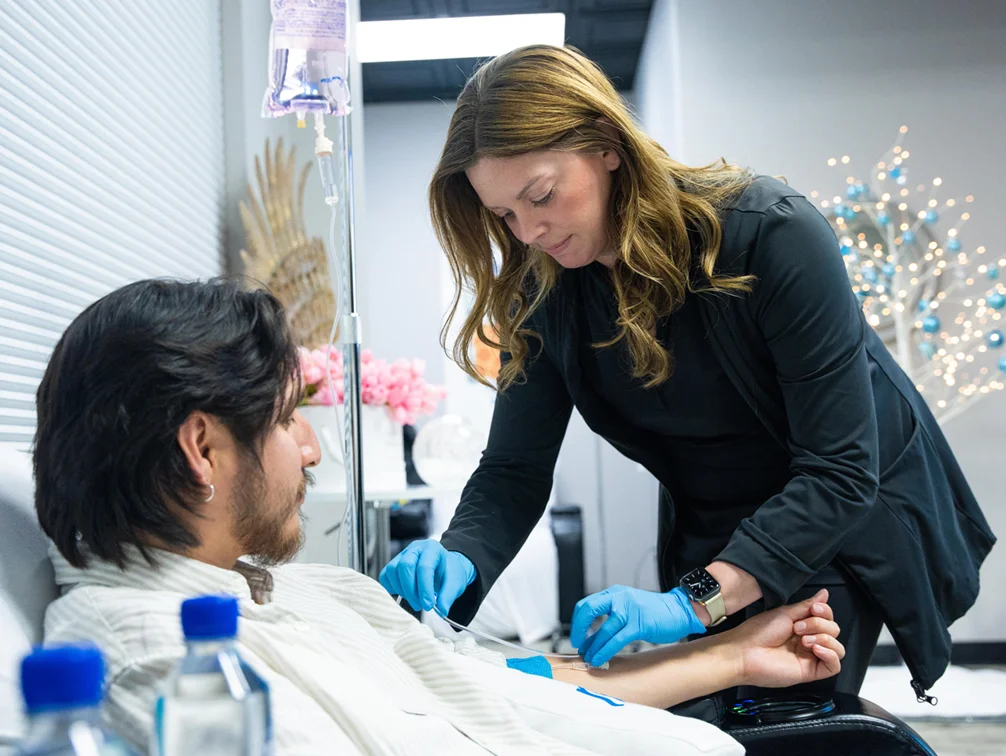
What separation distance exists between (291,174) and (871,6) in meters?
2.67

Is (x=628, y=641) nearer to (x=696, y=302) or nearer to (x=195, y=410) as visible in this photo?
(x=696, y=302)

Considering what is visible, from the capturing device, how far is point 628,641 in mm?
1173

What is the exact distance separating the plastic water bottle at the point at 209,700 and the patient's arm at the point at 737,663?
2.68 ft

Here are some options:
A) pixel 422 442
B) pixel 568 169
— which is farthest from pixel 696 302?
pixel 422 442

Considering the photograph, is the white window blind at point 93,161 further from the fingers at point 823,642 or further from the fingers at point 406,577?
the fingers at point 823,642

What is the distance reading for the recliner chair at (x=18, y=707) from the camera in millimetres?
763

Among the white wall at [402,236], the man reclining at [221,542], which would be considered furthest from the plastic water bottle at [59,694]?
the white wall at [402,236]

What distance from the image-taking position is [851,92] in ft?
13.2

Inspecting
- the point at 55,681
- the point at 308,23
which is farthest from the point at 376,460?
the point at 55,681

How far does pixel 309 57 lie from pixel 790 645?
118cm

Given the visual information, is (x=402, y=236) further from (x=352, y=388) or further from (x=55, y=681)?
(x=55, y=681)

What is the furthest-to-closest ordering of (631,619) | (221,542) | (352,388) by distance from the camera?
(352,388)
(631,619)
(221,542)

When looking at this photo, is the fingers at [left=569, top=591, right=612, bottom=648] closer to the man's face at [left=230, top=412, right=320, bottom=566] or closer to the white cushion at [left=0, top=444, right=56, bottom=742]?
the man's face at [left=230, top=412, right=320, bottom=566]

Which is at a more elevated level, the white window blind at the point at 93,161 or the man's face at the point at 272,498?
the white window blind at the point at 93,161
